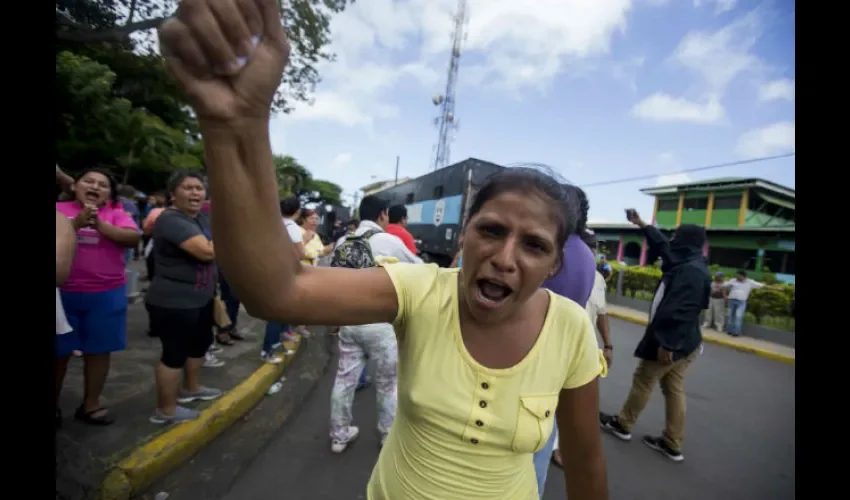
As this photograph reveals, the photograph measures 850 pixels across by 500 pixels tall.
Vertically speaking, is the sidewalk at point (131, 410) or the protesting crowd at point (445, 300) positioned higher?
the protesting crowd at point (445, 300)

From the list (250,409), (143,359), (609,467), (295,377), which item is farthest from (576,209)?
(143,359)

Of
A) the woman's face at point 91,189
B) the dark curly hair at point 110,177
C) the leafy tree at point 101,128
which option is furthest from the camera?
the leafy tree at point 101,128

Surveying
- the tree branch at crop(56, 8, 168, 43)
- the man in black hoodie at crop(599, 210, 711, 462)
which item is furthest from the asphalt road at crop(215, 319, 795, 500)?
the tree branch at crop(56, 8, 168, 43)

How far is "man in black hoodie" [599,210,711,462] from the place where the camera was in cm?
360

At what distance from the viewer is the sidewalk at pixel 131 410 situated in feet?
7.84

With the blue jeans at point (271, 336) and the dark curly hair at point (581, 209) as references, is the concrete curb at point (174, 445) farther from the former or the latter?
the dark curly hair at point (581, 209)

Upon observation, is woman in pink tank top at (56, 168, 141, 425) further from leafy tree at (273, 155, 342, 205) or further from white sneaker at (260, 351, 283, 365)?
leafy tree at (273, 155, 342, 205)

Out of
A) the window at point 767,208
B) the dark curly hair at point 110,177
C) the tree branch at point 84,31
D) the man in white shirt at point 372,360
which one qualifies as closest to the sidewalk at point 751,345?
the man in white shirt at point 372,360

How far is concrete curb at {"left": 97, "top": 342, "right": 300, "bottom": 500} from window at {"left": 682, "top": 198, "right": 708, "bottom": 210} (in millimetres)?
26162

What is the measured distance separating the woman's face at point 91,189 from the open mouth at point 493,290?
280 cm

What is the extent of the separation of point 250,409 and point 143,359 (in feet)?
4.60

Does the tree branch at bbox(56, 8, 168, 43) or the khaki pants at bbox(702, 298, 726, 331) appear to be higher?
the tree branch at bbox(56, 8, 168, 43)

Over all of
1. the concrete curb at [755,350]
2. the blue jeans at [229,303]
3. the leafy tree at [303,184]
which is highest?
the leafy tree at [303,184]
